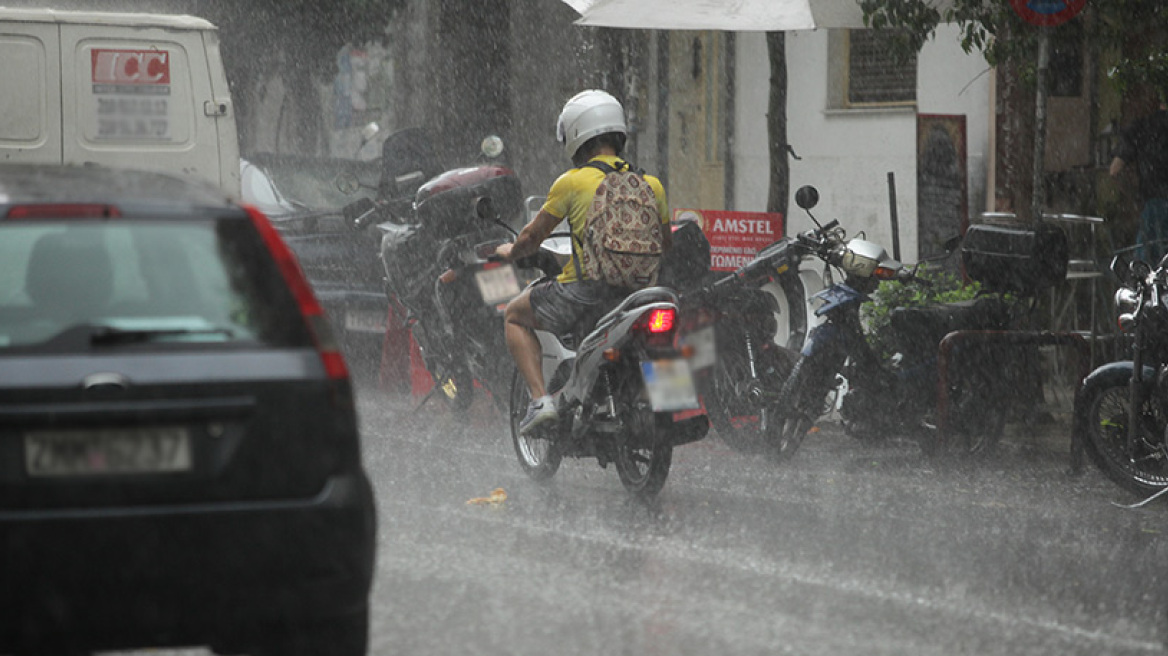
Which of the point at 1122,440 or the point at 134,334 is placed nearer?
the point at 134,334

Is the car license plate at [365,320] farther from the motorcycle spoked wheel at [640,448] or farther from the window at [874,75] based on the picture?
the window at [874,75]

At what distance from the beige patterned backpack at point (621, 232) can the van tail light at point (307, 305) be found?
3352mm

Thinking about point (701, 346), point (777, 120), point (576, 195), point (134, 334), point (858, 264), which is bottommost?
point (701, 346)

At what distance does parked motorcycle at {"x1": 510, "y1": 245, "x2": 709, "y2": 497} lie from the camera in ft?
25.3

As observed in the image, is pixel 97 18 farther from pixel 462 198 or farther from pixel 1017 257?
pixel 1017 257

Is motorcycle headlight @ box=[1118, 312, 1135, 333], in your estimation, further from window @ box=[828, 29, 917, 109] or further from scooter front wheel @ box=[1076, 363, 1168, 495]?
window @ box=[828, 29, 917, 109]

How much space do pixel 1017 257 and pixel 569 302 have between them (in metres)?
2.63

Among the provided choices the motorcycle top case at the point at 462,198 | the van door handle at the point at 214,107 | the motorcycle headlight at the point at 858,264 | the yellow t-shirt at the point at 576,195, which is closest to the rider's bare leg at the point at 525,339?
the yellow t-shirt at the point at 576,195

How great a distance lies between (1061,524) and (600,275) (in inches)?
89.0

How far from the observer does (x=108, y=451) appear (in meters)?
4.30

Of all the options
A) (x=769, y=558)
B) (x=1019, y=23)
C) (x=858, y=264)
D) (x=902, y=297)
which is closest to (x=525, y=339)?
(x=858, y=264)

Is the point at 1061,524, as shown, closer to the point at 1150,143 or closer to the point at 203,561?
the point at 203,561

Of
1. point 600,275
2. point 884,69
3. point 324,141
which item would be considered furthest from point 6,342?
point 324,141

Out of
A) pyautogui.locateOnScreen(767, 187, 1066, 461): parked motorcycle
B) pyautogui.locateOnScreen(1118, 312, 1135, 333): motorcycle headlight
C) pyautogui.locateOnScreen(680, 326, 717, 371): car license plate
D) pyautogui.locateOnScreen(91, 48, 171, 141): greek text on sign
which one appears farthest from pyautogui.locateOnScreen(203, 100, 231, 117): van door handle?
pyautogui.locateOnScreen(1118, 312, 1135, 333): motorcycle headlight
